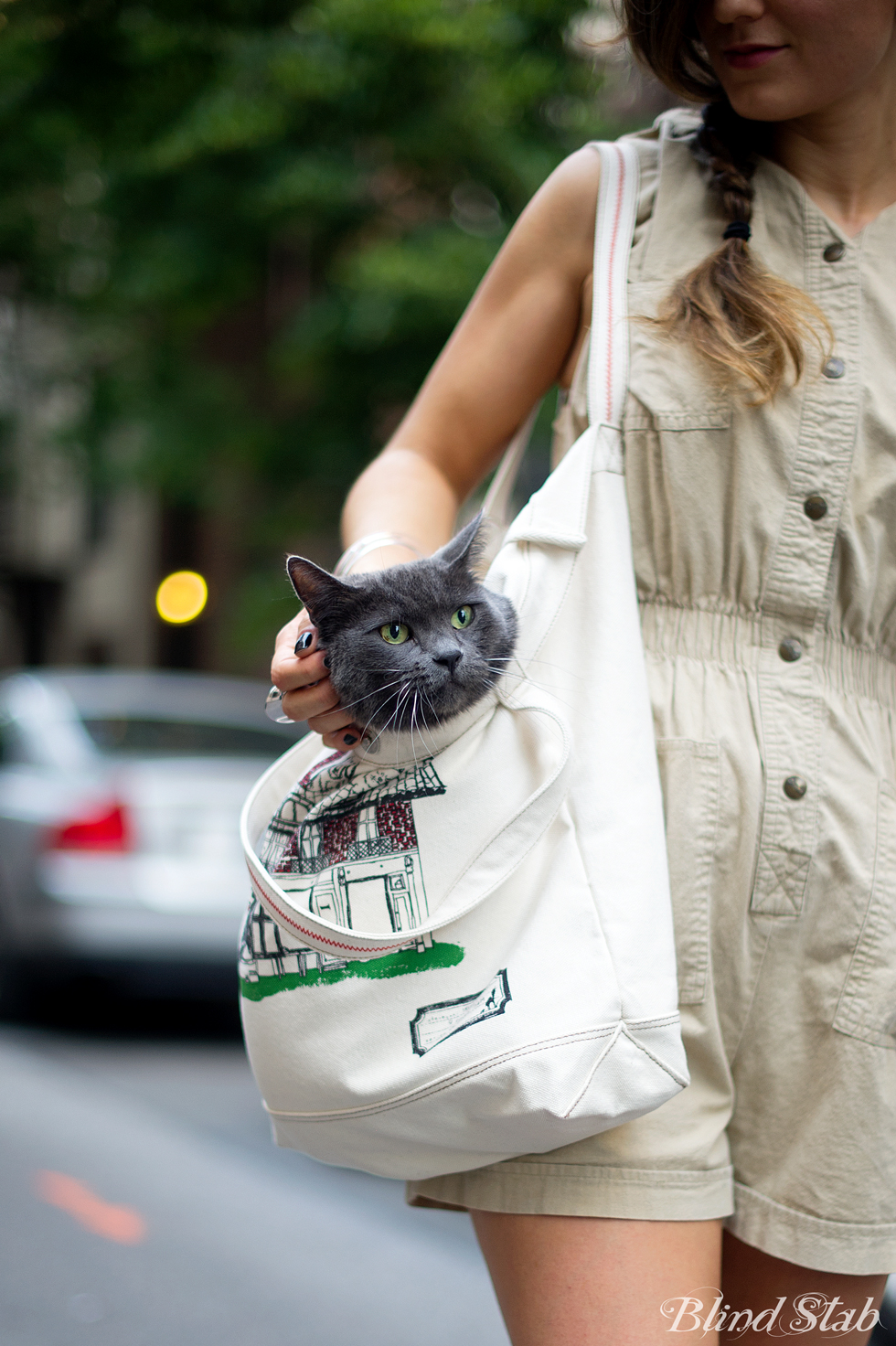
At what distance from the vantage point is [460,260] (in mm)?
6348

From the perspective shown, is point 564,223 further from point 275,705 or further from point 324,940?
point 324,940

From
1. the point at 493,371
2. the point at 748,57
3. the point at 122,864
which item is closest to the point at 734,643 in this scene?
the point at 493,371

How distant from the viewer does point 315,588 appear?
1255mm

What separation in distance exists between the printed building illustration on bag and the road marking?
2.56 m

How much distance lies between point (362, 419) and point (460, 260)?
1.92 metres

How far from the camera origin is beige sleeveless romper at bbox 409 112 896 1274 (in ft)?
4.22

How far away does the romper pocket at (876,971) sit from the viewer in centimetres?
129

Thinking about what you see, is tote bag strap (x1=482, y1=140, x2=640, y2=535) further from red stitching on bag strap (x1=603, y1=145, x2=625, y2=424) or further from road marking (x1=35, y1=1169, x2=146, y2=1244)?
road marking (x1=35, y1=1169, x2=146, y2=1244)

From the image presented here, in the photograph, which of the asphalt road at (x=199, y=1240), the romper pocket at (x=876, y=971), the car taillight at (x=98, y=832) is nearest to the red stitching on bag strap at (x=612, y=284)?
the romper pocket at (x=876, y=971)

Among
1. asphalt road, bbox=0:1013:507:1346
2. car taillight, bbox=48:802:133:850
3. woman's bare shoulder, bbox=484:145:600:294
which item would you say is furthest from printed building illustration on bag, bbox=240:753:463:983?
car taillight, bbox=48:802:133:850

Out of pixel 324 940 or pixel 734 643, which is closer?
pixel 324 940

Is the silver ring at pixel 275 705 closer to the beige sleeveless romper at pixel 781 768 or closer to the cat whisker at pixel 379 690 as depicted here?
the cat whisker at pixel 379 690

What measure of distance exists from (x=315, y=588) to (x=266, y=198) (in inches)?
243

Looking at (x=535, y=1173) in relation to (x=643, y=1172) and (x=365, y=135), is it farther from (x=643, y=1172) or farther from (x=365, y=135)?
(x=365, y=135)
